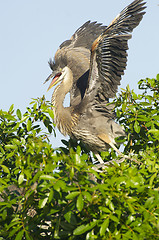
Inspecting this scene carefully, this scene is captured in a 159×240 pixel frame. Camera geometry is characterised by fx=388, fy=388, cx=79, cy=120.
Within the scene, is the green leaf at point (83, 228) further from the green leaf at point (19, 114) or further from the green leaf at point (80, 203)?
the green leaf at point (19, 114)

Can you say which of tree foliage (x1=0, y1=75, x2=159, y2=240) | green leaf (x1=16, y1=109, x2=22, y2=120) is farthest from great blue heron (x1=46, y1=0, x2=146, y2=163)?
tree foliage (x1=0, y1=75, x2=159, y2=240)

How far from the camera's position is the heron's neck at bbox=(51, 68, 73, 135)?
22.8 ft

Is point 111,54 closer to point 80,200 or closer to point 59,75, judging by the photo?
point 59,75

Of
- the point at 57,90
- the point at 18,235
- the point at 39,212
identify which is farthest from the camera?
the point at 57,90

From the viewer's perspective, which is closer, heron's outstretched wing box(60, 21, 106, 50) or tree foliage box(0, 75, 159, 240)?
tree foliage box(0, 75, 159, 240)

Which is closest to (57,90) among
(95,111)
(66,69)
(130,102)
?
(66,69)

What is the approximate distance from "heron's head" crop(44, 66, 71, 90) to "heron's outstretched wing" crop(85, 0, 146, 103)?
1038mm

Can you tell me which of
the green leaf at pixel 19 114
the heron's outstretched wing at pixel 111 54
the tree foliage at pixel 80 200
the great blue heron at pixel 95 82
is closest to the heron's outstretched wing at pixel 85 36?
the great blue heron at pixel 95 82

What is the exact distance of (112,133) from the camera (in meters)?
6.76

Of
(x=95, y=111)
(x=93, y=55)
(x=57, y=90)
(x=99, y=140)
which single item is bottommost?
(x=99, y=140)

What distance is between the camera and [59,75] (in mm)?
7695

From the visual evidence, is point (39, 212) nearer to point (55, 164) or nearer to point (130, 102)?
point (55, 164)

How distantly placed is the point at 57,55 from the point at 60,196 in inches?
198

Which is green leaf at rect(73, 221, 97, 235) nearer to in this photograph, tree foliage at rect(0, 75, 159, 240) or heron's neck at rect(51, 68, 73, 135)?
tree foliage at rect(0, 75, 159, 240)
